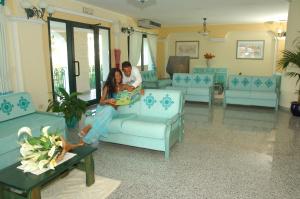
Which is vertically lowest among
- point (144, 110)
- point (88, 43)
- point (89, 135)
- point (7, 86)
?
point (89, 135)

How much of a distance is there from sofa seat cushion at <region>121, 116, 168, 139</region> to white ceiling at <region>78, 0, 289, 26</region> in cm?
276

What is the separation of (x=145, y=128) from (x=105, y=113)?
66cm

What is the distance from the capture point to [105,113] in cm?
353

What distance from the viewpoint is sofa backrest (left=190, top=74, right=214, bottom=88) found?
690 cm

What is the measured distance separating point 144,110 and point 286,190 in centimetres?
220

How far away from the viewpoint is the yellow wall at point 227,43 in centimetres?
915

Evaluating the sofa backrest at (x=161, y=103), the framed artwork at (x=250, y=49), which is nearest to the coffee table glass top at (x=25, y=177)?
the sofa backrest at (x=161, y=103)

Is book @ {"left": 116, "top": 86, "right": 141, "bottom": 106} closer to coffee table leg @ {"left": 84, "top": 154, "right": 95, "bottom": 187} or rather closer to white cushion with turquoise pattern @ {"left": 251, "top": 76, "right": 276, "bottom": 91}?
coffee table leg @ {"left": 84, "top": 154, "right": 95, "bottom": 187}

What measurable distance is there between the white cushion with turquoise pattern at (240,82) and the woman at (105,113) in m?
4.00

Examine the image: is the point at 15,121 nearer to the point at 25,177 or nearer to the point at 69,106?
the point at 69,106

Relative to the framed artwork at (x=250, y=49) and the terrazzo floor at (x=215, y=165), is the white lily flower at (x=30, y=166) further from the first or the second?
the framed artwork at (x=250, y=49)

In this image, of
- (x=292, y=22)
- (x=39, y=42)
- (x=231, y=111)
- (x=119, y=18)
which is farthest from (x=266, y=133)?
(x=119, y=18)

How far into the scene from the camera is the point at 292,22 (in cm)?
572

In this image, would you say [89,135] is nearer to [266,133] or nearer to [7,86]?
[7,86]
